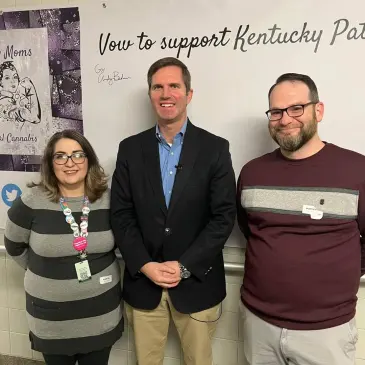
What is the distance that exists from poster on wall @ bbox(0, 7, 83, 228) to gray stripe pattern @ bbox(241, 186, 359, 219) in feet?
3.92

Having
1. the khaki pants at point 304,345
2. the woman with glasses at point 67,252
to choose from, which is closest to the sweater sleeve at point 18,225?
the woman with glasses at point 67,252

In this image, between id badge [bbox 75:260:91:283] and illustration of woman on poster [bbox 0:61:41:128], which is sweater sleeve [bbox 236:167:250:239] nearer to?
id badge [bbox 75:260:91:283]

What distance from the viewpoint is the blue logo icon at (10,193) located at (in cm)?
240

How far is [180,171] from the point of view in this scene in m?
1.75

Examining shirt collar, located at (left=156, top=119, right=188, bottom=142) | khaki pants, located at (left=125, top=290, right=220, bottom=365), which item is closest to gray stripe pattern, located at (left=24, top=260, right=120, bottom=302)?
khaki pants, located at (left=125, top=290, right=220, bottom=365)

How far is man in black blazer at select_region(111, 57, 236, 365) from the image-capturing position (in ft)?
5.74

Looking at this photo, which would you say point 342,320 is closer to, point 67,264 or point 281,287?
point 281,287

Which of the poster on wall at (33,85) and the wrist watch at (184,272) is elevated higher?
the poster on wall at (33,85)

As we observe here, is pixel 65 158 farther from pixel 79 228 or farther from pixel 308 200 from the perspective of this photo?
pixel 308 200

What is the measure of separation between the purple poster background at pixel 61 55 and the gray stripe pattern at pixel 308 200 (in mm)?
1190

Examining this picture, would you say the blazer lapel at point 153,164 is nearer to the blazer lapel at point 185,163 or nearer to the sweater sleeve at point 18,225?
the blazer lapel at point 185,163

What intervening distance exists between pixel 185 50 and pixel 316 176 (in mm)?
960
